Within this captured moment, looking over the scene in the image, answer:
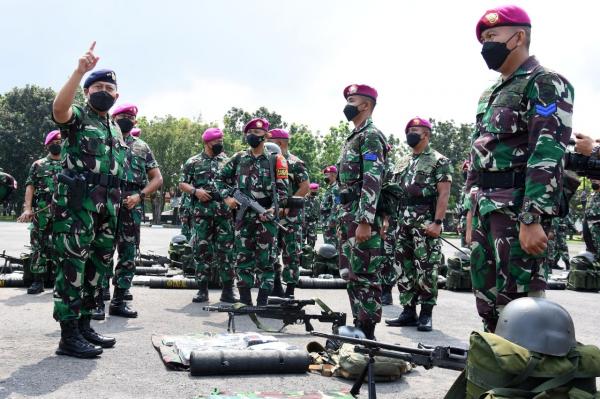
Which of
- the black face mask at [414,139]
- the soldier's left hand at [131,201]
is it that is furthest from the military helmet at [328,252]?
the soldier's left hand at [131,201]

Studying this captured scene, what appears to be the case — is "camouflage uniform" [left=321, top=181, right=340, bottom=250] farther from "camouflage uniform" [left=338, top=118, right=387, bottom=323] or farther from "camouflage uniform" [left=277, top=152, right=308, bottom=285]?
"camouflage uniform" [left=338, top=118, right=387, bottom=323]

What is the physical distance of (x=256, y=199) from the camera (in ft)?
25.6

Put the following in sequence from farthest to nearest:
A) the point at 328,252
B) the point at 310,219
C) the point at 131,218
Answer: the point at 310,219
the point at 328,252
the point at 131,218

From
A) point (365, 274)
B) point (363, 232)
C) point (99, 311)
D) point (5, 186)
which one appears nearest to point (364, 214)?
point (363, 232)

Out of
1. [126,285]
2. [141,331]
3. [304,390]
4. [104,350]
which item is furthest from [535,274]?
[126,285]

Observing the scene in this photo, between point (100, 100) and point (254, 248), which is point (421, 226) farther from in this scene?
point (100, 100)

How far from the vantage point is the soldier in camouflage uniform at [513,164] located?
11.2 ft

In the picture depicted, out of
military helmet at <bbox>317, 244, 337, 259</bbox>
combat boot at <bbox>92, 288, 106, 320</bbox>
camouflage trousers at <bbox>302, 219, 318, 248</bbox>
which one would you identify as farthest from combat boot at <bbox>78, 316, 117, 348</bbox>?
camouflage trousers at <bbox>302, 219, 318, 248</bbox>

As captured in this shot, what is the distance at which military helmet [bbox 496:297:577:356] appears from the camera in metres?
2.58

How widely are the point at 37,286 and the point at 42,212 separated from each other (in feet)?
3.53

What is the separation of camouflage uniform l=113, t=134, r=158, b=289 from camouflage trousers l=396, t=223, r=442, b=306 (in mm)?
3240

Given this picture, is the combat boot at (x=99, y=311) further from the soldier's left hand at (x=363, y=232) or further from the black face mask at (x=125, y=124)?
the soldier's left hand at (x=363, y=232)

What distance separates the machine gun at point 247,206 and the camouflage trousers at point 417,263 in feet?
5.22

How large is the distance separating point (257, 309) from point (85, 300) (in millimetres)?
1659
